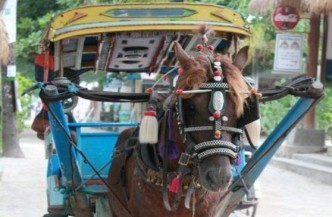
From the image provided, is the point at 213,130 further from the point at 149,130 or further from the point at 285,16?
the point at 285,16

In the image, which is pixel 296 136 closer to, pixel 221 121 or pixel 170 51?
pixel 170 51

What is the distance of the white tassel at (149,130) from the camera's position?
4004mm

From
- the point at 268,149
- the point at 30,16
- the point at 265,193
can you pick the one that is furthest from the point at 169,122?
the point at 30,16

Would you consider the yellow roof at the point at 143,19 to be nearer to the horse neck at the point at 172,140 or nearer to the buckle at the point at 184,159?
the horse neck at the point at 172,140

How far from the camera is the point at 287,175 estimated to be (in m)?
14.3

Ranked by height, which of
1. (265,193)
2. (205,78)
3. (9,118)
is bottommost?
(265,193)

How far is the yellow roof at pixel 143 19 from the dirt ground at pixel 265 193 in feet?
13.5

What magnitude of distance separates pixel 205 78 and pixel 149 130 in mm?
521

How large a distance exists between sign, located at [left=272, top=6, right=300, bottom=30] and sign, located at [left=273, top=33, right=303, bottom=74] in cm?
61

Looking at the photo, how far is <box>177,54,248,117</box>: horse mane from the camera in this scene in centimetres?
373

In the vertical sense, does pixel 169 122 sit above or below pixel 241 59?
below

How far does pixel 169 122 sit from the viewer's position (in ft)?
13.2

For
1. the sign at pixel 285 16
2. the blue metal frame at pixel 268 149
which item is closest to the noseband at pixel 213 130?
the blue metal frame at pixel 268 149

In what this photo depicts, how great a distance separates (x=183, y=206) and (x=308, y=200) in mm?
7233
